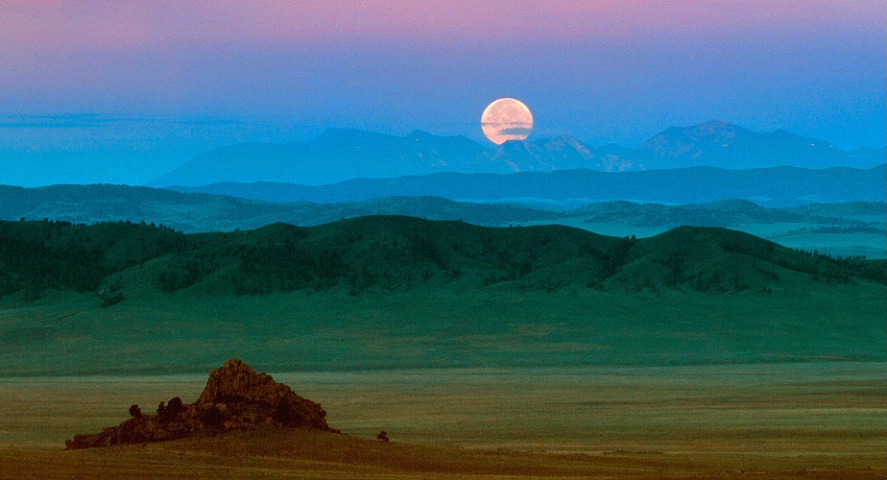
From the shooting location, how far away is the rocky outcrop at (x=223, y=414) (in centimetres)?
1291

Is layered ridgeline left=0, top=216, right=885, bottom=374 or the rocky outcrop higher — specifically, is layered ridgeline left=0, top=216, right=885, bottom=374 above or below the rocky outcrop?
above

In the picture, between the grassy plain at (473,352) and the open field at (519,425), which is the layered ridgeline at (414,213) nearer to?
the grassy plain at (473,352)

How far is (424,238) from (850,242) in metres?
75.1

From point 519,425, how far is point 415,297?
23.5 meters

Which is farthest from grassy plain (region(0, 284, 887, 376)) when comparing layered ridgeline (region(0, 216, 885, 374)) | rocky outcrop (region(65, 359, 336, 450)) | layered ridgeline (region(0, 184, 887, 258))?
layered ridgeline (region(0, 184, 887, 258))

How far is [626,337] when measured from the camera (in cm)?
3688

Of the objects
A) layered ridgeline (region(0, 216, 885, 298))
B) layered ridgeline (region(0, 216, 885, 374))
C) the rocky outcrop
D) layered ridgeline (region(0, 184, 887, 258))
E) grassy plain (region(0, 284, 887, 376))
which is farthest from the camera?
layered ridgeline (region(0, 184, 887, 258))

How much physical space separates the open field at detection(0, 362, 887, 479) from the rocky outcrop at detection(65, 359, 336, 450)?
1.20ft

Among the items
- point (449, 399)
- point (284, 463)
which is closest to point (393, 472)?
point (284, 463)

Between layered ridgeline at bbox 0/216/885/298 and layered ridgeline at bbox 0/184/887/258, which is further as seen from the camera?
layered ridgeline at bbox 0/184/887/258

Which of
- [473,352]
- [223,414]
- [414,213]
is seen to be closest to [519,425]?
[223,414]

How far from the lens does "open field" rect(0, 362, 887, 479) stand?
12.0 meters

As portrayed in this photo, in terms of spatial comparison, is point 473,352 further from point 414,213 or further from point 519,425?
point 414,213

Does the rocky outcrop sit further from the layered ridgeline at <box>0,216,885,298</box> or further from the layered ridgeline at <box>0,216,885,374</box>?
the layered ridgeline at <box>0,216,885,298</box>
